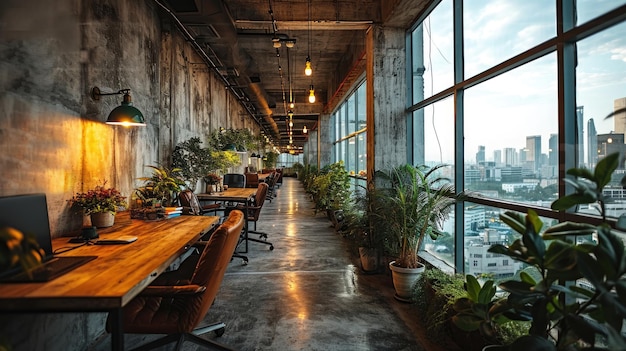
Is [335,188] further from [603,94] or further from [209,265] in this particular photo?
[603,94]

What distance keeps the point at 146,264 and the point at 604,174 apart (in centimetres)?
189

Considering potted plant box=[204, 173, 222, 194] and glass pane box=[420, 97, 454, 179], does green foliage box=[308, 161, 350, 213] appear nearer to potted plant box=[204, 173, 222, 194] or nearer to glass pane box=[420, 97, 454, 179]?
potted plant box=[204, 173, 222, 194]

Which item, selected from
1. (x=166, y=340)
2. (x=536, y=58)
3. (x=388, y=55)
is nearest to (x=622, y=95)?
(x=536, y=58)

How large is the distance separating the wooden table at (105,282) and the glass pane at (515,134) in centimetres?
221

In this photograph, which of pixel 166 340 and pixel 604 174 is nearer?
pixel 604 174

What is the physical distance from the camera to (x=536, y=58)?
2215mm

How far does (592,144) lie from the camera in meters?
1.80

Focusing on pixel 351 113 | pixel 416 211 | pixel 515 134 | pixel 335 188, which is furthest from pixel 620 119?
pixel 351 113

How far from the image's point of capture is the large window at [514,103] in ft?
5.73

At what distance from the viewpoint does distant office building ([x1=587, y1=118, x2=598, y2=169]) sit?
1.78 metres

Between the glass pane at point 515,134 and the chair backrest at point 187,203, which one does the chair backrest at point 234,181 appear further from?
the glass pane at point 515,134

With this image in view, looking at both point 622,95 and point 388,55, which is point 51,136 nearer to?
point 622,95

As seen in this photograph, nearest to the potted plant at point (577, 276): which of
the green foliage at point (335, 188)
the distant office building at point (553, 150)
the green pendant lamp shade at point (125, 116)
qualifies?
the distant office building at point (553, 150)

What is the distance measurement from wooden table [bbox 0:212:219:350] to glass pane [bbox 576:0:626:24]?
2457mm
